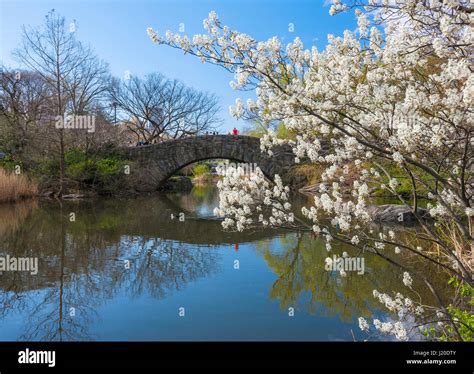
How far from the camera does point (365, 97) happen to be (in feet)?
10.2

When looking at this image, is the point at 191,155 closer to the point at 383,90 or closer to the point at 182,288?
the point at 182,288

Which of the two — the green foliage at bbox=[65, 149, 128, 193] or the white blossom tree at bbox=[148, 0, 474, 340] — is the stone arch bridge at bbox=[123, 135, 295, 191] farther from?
the white blossom tree at bbox=[148, 0, 474, 340]

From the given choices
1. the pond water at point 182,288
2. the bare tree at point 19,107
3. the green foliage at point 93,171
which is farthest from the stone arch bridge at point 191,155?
the pond water at point 182,288

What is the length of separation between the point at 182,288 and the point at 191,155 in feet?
57.9

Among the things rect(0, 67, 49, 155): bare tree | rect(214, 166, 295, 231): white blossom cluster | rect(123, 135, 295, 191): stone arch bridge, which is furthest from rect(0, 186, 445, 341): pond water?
rect(123, 135, 295, 191): stone arch bridge

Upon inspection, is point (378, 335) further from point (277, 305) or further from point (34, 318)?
point (34, 318)

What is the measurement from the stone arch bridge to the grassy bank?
5.83 meters

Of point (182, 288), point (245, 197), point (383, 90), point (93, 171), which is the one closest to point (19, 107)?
point (93, 171)

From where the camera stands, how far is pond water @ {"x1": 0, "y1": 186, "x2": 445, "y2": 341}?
166 inches

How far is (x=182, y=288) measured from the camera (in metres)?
5.58

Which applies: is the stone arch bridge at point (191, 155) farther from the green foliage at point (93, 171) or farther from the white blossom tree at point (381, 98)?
the white blossom tree at point (381, 98)

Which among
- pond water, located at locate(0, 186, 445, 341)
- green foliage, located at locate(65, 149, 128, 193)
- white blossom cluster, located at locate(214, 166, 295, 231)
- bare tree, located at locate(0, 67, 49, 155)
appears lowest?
pond water, located at locate(0, 186, 445, 341)
